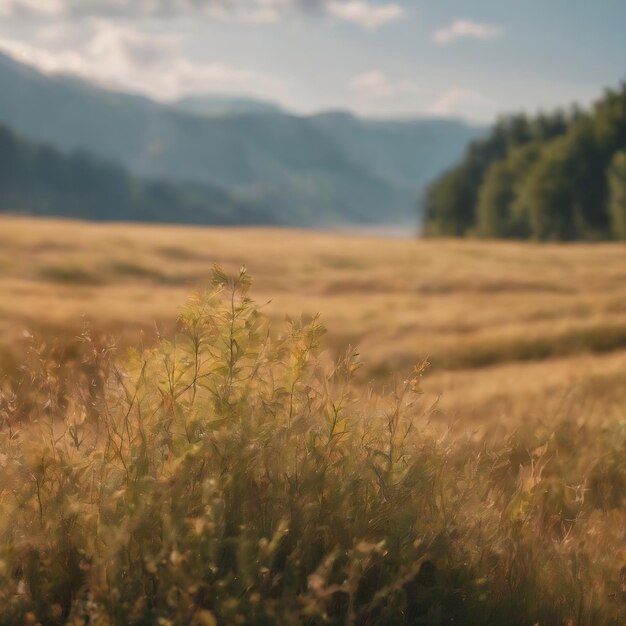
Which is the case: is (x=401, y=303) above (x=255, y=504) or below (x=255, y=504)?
below

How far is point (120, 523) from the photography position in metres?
3.23

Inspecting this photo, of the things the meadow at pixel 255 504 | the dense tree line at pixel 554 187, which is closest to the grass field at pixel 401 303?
the meadow at pixel 255 504

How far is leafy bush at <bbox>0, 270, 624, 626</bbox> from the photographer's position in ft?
10.1

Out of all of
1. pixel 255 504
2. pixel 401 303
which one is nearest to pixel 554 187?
pixel 401 303

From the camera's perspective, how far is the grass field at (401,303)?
41.7ft

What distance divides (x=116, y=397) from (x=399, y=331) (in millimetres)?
15278

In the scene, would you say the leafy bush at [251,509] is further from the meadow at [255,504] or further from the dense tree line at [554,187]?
the dense tree line at [554,187]

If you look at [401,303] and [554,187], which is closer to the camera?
[401,303]

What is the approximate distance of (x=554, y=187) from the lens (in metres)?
72.6

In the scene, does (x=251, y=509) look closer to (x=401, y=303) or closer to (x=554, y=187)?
(x=401, y=303)

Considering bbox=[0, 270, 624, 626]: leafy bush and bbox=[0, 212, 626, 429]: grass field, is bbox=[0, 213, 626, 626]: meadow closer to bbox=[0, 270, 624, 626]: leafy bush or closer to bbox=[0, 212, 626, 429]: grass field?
bbox=[0, 270, 624, 626]: leafy bush

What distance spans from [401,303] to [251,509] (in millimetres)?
20447

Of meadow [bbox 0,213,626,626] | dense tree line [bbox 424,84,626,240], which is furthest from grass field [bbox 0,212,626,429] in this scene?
dense tree line [bbox 424,84,626,240]

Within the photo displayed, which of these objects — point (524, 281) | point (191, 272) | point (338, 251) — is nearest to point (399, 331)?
point (191, 272)
